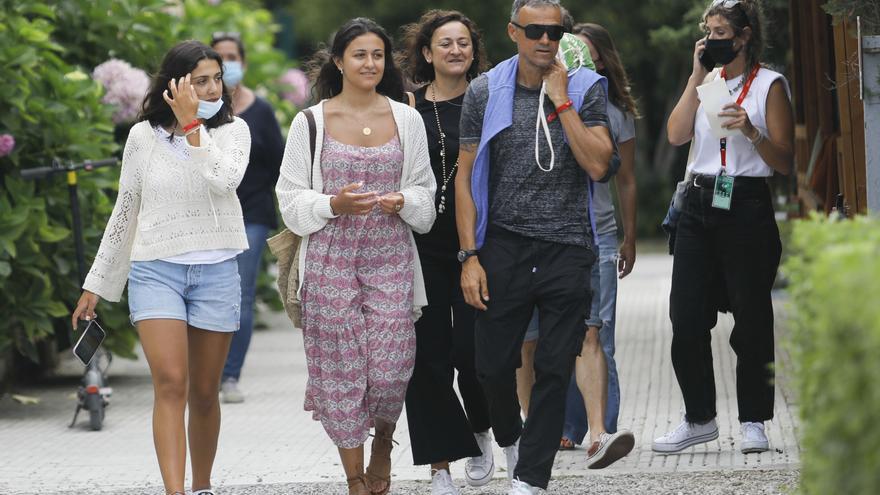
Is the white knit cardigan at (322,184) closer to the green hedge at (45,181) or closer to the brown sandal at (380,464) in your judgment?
the brown sandal at (380,464)

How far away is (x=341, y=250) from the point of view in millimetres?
5723

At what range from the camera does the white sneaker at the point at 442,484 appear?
6.02 meters

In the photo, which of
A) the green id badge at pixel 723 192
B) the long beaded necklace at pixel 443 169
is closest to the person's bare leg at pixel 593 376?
the green id badge at pixel 723 192

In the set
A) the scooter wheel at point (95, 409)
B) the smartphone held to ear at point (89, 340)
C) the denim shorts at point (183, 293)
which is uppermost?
the denim shorts at point (183, 293)

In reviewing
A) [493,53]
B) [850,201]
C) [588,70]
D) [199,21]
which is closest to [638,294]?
[199,21]

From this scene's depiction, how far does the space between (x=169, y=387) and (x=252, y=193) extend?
11.5 ft

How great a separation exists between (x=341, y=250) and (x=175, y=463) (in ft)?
3.35

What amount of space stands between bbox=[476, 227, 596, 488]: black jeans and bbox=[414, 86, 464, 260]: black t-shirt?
14.3 inches

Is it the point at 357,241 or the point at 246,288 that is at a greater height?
the point at 357,241

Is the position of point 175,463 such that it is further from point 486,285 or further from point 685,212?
point 685,212

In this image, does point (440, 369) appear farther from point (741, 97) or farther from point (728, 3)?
point (728, 3)

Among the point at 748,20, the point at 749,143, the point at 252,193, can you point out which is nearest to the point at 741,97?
the point at 749,143

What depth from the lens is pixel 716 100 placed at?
20.4 ft

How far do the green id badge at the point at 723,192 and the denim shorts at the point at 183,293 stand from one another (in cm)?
205
